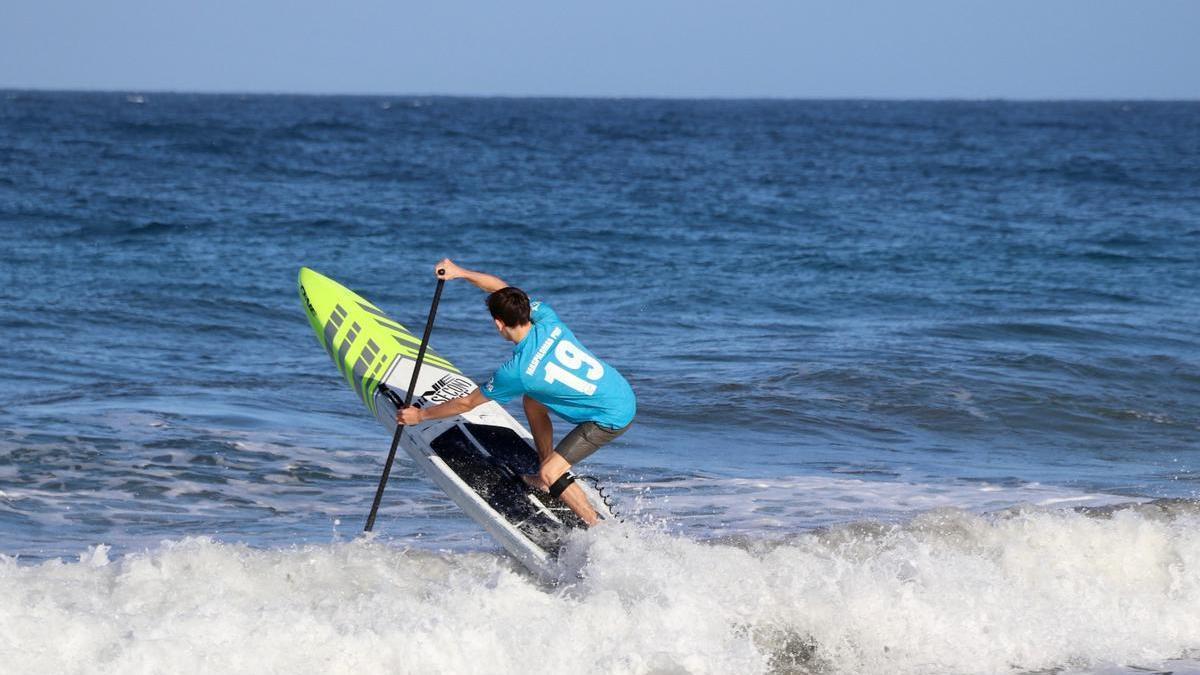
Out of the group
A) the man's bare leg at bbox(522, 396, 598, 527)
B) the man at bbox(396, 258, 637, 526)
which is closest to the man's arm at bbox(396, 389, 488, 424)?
the man at bbox(396, 258, 637, 526)

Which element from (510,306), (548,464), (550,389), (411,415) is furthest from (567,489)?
(510,306)

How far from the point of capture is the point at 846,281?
21.0m

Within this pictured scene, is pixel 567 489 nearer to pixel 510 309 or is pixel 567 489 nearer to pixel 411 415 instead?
pixel 411 415

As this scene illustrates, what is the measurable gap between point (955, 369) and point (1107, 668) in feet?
24.3

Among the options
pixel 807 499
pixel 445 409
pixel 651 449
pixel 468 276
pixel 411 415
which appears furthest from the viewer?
pixel 651 449

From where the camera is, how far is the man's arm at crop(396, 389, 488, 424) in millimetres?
7051

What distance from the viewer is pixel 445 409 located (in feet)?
23.6

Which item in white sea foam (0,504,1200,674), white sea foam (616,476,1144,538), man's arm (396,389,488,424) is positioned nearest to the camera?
white sea foam (0,504,1200,674)

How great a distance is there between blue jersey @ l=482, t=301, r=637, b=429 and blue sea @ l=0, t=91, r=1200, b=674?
0.69 metres

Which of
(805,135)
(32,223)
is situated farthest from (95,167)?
(805,135)

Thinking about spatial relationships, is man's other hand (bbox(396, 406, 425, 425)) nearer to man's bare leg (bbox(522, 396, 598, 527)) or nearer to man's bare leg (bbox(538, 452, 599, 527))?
man's bare leg (bbox(522, 396, 598, 527))

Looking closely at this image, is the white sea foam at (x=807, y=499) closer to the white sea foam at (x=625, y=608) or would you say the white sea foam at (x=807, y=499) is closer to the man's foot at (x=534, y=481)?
the white sea foam at (x=625, y=608)

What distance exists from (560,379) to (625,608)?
1.25 metres

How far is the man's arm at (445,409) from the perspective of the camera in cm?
705
